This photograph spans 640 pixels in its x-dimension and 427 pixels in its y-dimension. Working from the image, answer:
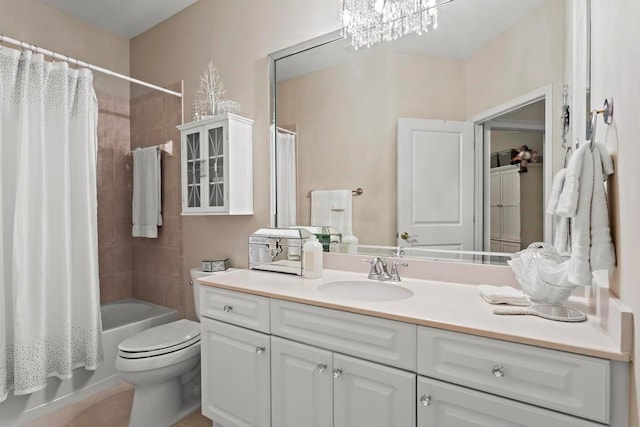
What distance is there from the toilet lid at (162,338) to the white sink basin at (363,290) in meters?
0.91

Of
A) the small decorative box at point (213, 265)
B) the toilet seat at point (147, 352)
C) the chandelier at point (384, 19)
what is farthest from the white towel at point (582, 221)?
the small decorative box at point (213, 265)

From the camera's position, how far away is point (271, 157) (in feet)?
6.81

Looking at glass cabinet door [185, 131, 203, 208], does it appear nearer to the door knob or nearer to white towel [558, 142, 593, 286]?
the door knob

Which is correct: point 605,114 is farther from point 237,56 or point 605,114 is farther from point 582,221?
point 237,56

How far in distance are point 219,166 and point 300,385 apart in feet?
4.45

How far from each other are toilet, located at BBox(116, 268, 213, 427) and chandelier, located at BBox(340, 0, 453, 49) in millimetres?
1866

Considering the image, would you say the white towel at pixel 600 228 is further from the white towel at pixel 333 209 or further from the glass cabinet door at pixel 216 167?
the glass cabinet door at pixel 216 167

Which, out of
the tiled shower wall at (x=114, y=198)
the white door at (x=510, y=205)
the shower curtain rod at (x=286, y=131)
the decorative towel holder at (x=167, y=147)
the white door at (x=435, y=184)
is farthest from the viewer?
the tiled shower wall at (x=114, y=198)

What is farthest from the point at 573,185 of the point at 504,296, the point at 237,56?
the point at 237,56

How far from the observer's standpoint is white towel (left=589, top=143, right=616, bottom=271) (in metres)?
0.87

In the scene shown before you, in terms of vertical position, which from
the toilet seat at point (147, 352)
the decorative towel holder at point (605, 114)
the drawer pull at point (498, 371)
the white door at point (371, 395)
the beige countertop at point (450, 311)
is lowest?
the toilet seat at point (147, 352)

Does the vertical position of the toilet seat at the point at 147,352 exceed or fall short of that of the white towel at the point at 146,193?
it falls short

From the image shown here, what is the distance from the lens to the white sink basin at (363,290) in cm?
149

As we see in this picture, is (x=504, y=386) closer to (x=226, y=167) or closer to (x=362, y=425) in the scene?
(x=362, y=425)
